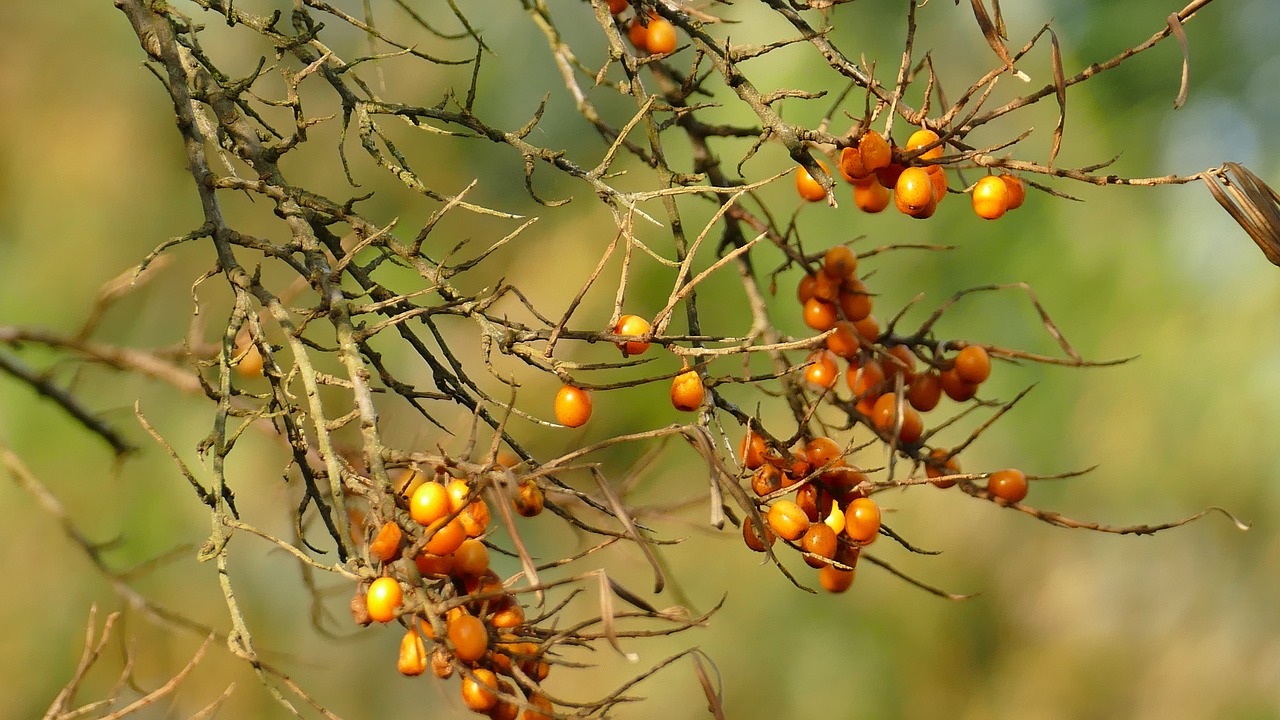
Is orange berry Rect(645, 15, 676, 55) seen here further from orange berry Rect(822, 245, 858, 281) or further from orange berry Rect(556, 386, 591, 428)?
orange berry Rect(556, 386, 591, 428)

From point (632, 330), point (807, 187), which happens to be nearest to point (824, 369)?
point (807, 187)

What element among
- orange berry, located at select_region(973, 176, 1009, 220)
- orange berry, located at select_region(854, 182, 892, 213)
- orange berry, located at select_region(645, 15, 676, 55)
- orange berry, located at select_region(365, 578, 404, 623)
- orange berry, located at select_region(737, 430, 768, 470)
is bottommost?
orange berry, located at select_region(365, 578, 404, 623)

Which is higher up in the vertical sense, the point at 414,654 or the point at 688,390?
the point at 688,390

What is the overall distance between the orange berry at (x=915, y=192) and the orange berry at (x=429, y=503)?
0.32 m

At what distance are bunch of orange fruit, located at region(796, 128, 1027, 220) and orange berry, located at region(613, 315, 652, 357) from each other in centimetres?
13

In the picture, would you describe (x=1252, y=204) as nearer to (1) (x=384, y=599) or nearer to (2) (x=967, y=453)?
(1) (x=384, y=599)

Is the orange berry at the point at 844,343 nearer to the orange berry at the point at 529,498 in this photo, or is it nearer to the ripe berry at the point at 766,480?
the ripe berry at the point at 766,480

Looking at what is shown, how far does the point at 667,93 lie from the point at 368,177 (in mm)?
2217

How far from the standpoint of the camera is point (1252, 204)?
533mm

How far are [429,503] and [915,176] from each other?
1.13ft

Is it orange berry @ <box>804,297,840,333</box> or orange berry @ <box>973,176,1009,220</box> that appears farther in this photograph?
orange berry @ <box>804,297,840,333</box>

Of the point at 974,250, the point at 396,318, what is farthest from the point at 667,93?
the point at 974,250

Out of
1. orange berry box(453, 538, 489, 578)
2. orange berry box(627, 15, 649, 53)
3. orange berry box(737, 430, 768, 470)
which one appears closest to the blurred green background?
orange berry box(627, 15, 649, 53)

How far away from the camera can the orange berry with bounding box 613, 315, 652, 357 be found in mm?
585
